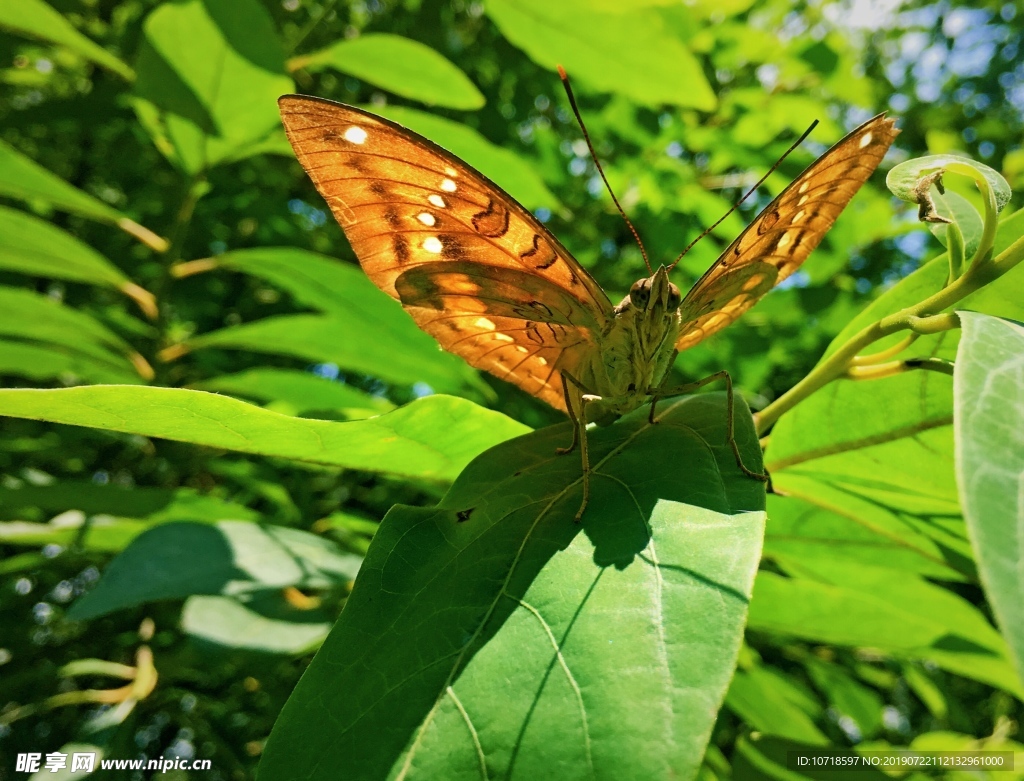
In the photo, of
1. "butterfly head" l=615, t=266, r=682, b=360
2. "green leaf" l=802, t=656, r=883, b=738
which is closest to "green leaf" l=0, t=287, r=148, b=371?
"butterfly head" l=615, t=266, r=682, b=360

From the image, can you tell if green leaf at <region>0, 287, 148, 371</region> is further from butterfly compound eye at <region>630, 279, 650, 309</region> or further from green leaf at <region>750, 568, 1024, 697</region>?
green leaf at <region>750, 568, 1024, 697</region>

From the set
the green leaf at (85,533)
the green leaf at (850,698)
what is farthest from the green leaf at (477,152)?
the green leaf at (850,698)

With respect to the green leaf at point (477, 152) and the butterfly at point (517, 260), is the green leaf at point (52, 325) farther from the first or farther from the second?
the butterfly at point (517, 260)

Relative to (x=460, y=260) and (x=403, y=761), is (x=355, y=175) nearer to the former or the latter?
(x=460, y=260)

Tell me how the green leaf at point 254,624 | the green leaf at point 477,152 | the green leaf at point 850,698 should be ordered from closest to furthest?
1. the green leaf at point 254,624
2. the green leaf at point 477,152
3. the green leaf at point 850,698

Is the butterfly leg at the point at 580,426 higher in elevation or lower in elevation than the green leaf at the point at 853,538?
higher

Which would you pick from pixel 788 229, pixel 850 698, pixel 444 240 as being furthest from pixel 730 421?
pixel 850 698
